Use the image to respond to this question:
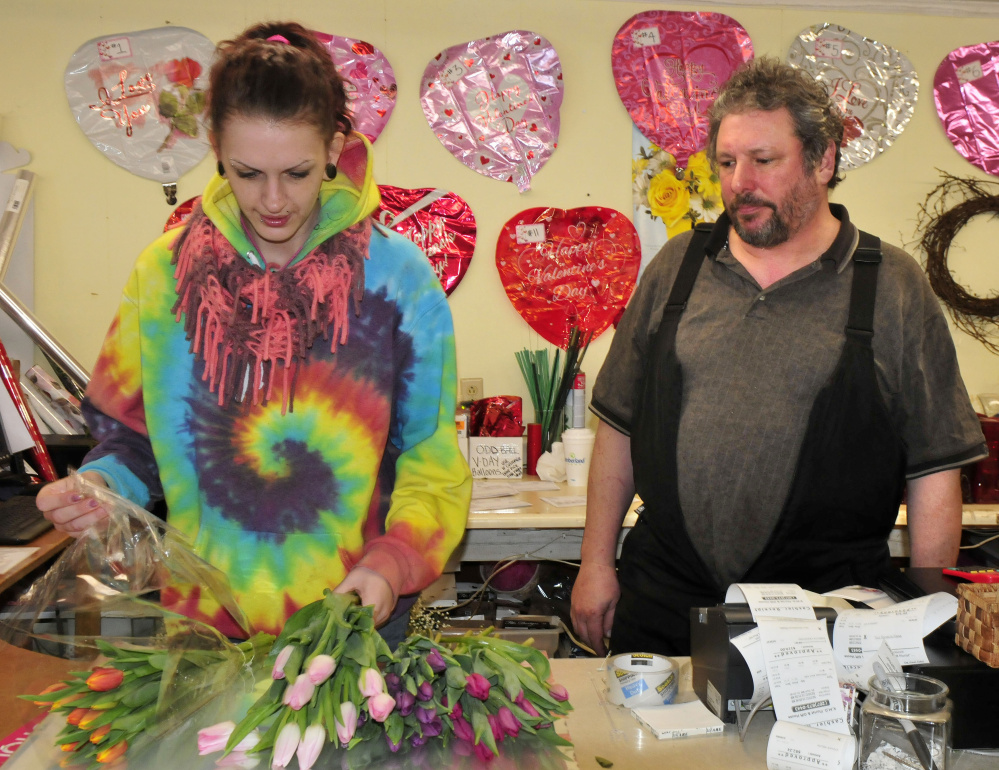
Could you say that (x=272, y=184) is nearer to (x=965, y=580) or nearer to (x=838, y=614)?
(x=838, y=614)

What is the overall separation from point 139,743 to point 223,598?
0.71 feet

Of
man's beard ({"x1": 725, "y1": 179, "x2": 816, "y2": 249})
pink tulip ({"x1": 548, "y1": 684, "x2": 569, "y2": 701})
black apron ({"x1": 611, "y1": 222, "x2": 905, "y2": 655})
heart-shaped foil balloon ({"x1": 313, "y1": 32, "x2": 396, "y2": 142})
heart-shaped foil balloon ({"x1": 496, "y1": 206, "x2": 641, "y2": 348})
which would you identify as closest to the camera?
pink tulip ({"x1": 548, "y1": 684, "x2": 569, "y2": 701})

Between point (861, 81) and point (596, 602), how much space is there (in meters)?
2.38

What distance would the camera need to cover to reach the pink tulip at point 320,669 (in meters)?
0.89

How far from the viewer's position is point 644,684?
1.24 m

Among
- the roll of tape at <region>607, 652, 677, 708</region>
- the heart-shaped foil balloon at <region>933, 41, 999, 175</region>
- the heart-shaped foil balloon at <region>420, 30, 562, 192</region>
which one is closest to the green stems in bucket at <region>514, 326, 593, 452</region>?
the heart-shaped foil balloon at <region>420, 30, 562, 192</region>

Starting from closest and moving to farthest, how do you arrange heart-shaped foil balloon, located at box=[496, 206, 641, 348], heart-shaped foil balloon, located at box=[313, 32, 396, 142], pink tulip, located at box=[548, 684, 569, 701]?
pink tulip, located at box=[548, 684, 569, 701] → heart-shaped foil balloon, located at box=[313, 32, 396, 142] → heart-shaped foil balloon, located at box=[496, 206, 641, 348]

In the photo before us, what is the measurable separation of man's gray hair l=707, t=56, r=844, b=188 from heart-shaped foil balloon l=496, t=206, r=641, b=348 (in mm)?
1354

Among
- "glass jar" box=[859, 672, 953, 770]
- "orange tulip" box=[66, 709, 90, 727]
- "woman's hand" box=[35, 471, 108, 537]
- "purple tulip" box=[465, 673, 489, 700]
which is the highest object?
"woman's hand" box=[35, 471, 108, 537]

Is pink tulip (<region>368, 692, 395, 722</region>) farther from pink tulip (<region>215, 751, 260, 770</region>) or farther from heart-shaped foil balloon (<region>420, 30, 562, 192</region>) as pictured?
heart-shaped foil balloon (<region>420, 30, 562, 192</region>)

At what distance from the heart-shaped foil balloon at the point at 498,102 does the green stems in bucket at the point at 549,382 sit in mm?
616

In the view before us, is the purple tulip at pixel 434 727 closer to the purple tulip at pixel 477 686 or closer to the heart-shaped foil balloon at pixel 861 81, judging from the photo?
the purple tulip at pixel 477 686

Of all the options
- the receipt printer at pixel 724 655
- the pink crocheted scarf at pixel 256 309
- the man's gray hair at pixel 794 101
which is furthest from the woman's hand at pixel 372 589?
the man's gray hair at pixel 794 101

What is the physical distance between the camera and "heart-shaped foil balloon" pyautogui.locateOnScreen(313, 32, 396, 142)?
9.98ft
